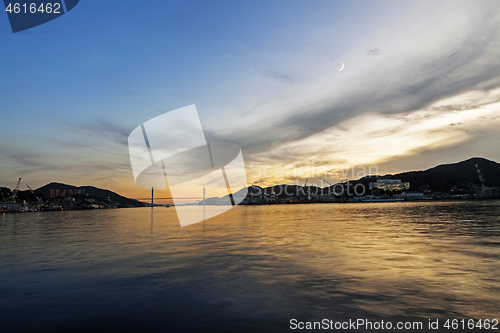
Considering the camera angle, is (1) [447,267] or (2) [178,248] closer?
(1) [447,267]

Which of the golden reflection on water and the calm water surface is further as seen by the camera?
the golden reflection on water

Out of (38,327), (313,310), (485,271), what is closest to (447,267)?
(485,271)

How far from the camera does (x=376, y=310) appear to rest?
8852 millimetres

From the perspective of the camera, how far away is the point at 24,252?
22344 millimetres

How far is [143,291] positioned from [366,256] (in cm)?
1443

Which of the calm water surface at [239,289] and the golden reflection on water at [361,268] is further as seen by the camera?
the golden reflection on water at [361,268]

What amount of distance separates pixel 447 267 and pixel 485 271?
1599 mm

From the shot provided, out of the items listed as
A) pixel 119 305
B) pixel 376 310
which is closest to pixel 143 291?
pixel 119 305

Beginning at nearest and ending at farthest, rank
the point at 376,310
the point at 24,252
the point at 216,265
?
the point at 376,310, the point at 216,265, the point at 24,252

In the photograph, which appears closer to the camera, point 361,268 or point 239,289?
point 239,289

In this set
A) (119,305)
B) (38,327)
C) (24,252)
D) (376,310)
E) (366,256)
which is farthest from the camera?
(24,252)

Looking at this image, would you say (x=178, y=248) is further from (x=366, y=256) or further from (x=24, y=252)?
(x=366, y=256)

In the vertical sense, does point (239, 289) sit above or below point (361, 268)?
above

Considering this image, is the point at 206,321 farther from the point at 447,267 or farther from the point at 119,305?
the point at 447,267
